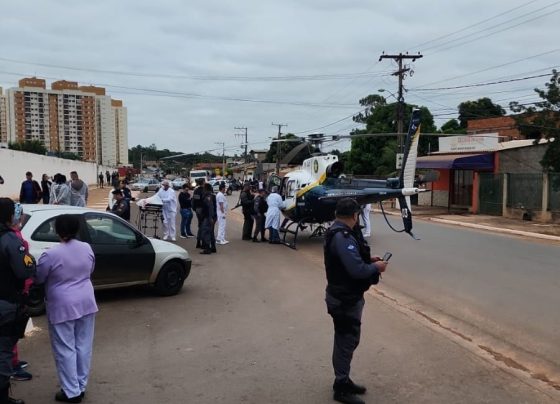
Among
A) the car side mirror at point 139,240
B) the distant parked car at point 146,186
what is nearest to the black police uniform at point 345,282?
the car side mirror at point 139,240

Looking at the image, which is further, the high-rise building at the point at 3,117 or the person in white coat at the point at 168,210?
the high-rise building at the point at 3,117

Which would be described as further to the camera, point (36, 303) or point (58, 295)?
point (36, 303)

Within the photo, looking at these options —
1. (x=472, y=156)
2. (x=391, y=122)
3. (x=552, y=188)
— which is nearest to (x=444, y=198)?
(x=472, y=156)

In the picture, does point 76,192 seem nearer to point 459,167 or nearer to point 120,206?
point 120,206

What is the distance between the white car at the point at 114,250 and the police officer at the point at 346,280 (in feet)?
14.6

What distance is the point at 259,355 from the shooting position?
5.89 m

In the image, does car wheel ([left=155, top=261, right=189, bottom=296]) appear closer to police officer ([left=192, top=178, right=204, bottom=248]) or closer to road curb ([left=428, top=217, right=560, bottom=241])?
police officer ([left=192, top=178, right=204, bottom=248])

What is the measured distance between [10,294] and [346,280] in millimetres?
2642

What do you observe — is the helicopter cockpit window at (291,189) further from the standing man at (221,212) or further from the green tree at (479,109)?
the green tree at (479,109)

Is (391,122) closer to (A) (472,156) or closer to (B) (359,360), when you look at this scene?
(A) (472,156)

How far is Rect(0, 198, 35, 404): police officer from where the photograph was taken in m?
4.08

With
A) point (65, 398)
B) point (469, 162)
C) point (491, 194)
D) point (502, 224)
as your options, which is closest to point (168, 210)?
point (65, 398)

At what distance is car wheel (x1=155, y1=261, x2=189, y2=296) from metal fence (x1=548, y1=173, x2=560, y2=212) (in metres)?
20.2

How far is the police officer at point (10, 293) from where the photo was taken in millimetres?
4078
